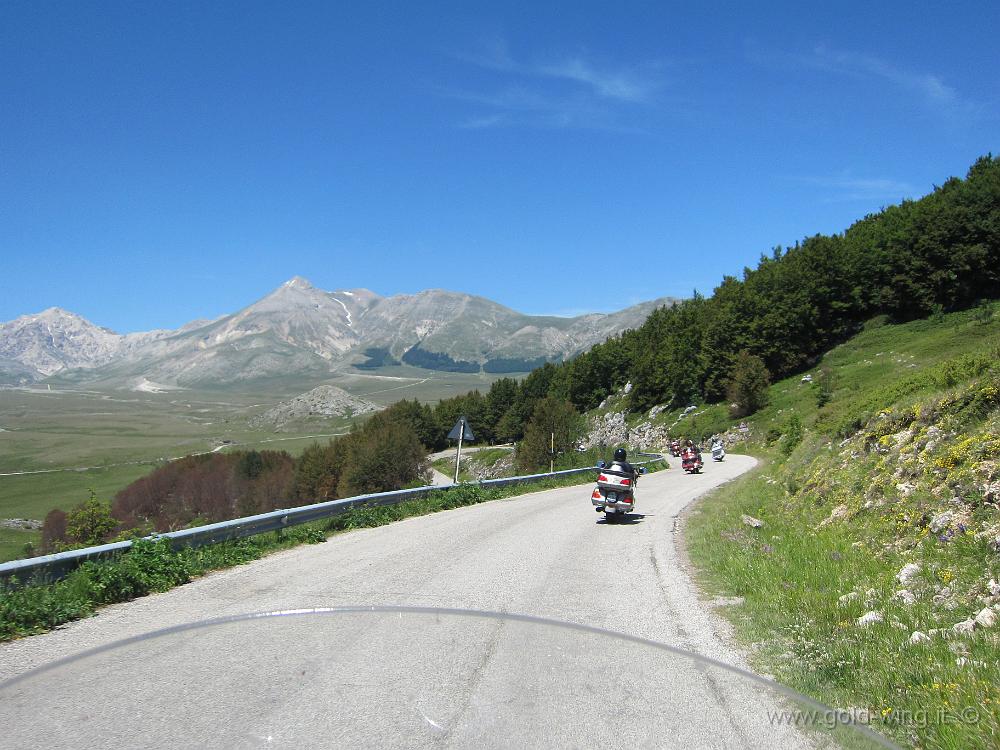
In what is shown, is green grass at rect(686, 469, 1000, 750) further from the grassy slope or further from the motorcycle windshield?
the motorcycle windshield

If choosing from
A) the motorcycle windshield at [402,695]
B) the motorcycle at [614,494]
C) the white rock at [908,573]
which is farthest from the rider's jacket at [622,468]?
the motorcycle windshield at [402,695]

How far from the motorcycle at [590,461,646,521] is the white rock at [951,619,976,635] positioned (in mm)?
10980

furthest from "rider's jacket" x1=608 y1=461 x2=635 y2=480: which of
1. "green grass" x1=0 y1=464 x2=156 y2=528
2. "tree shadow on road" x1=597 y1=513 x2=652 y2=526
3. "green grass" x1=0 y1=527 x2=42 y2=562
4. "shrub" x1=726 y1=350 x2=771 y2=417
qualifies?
"green grass" x1=0 y1=464 x2=156 y2=528

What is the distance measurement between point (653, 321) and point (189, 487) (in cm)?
6995

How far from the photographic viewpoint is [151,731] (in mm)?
4438

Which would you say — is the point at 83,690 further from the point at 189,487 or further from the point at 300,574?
the point at 189,487

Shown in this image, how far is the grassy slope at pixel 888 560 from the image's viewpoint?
492 centimetres

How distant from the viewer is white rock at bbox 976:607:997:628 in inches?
223

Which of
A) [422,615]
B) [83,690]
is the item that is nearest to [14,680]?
[83,690]

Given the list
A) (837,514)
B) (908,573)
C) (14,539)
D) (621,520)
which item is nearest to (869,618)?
(908,573)

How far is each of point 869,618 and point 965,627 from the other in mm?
959

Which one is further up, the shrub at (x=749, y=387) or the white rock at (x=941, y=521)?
the shrub at (x=749, y=387)

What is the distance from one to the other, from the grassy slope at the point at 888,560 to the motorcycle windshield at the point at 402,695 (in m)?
0.58

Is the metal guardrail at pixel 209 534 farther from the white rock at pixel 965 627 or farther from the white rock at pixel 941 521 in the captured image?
the white rock at pixel 941 521
